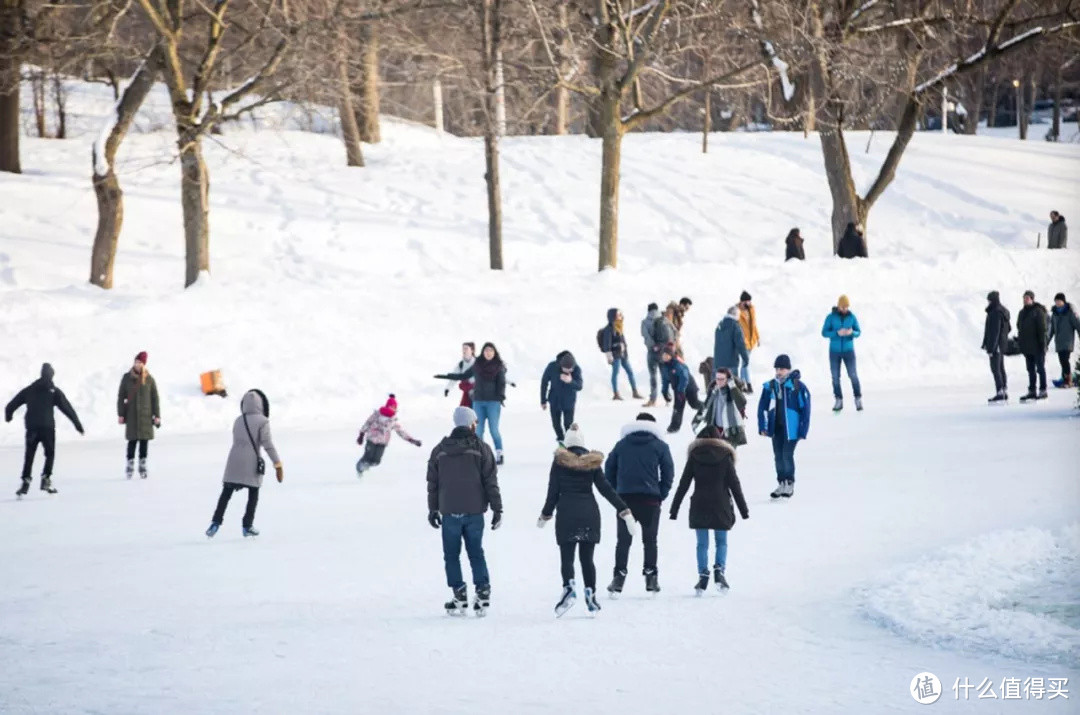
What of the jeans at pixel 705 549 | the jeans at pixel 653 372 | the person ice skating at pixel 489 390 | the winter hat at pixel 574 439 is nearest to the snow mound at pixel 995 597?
the jeans at pixel 705 549

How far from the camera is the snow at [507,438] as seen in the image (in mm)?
9180

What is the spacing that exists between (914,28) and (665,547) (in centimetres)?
1935

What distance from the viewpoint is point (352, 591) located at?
1139cm

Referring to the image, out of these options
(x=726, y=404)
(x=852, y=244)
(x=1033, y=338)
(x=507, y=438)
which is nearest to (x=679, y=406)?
(x=507, y=438)

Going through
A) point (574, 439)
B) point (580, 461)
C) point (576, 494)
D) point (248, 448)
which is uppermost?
point (574, 439)

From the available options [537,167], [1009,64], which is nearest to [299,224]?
[537,167]

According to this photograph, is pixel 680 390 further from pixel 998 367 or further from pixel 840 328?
pixel 998 367

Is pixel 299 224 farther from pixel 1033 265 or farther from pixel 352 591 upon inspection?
pixel 352 591

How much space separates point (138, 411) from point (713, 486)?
30.9ft

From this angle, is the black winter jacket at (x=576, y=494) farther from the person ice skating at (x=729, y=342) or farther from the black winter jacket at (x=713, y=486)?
the person ice skating at (x=729, y=342)

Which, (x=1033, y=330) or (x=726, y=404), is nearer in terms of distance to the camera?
(x=726, y=404)

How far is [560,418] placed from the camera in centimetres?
1878

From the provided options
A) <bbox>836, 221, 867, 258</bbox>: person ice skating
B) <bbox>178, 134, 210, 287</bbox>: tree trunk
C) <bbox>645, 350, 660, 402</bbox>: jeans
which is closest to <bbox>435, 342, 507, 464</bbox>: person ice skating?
<bbox>645, 350, 660, 402</bbox>: jeans

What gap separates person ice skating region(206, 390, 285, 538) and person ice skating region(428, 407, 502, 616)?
3.70 m
